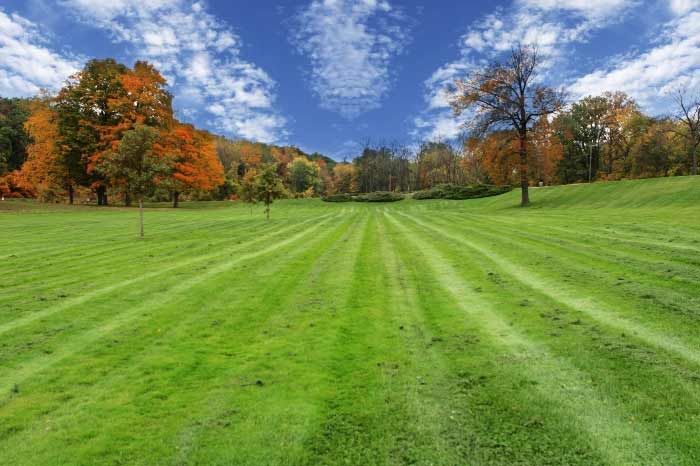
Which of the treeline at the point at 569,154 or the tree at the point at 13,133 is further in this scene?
the tree at the point at 13,133

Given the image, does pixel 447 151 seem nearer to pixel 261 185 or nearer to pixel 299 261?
pixel 261 185

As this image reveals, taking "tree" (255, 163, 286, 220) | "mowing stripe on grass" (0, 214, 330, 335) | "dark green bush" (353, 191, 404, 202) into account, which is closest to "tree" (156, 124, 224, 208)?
"tree" (255, 163, 286, 220)

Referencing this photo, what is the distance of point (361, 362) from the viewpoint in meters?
4.71

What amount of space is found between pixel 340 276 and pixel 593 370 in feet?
18.6

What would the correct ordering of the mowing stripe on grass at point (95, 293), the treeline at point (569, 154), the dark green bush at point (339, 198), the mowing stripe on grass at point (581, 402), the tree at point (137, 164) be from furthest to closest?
the dark green bush at point (339, 198), the treeline at point (569, 154), the tree at point (137, 164), the mowing stripe on grass at point (95, 293), the mowing stripe on grass at point (581, 402)

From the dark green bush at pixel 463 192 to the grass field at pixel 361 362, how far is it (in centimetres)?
4074

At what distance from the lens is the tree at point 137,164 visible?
1827 centimetres

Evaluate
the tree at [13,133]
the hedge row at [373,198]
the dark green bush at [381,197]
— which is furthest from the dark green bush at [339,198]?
the tree at [13,133]

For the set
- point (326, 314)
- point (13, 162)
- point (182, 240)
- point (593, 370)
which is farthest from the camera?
point (13, 162)

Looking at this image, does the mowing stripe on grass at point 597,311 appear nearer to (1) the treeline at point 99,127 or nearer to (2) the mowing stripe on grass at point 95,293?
(2) the mowing stripe on grass at point 95,293

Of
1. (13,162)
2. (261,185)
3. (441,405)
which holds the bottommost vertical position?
(441,405)

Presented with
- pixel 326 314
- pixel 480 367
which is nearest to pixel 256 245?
pixel 326 314

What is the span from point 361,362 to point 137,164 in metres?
17.9

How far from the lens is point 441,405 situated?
3678mm
